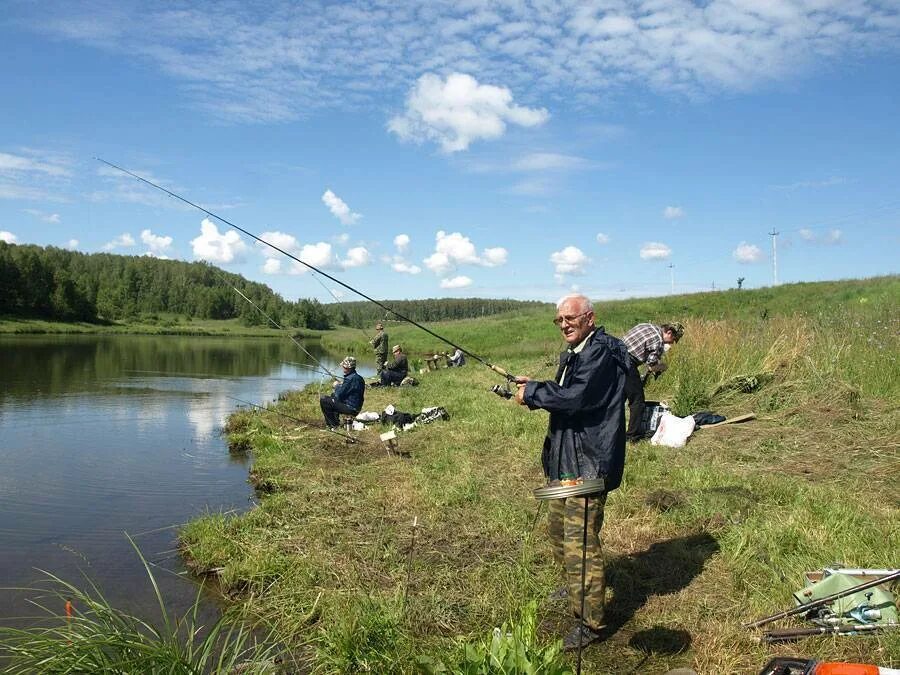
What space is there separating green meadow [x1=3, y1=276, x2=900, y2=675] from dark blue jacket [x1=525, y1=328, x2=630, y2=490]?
929 millimetres

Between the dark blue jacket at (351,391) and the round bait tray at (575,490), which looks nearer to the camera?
the round bait tray at (575,490)

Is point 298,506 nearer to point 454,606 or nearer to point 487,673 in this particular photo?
point 454,606

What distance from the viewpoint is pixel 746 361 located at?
1164 centimetres

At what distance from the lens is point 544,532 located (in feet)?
19.6

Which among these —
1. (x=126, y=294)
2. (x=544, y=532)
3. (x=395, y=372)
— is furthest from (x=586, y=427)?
(x=126, y=294)

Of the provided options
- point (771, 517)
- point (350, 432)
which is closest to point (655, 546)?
point (771, 517)

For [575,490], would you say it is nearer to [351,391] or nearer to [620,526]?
[620,526]

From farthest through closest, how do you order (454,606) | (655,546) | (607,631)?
(655,546) → (454,606) → (607,631)

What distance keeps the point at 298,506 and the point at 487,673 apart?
459cm

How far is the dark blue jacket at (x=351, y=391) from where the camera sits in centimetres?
1147

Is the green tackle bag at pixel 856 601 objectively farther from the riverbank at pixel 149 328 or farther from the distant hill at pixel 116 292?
the riverbank at pixel 149 328

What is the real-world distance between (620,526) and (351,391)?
21.5 ft

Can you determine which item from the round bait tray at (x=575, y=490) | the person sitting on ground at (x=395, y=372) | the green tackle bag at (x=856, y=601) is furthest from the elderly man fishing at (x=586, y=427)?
the person sitting on ground at (x=395, y=372)

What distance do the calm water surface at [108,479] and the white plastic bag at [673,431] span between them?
19.1ft
